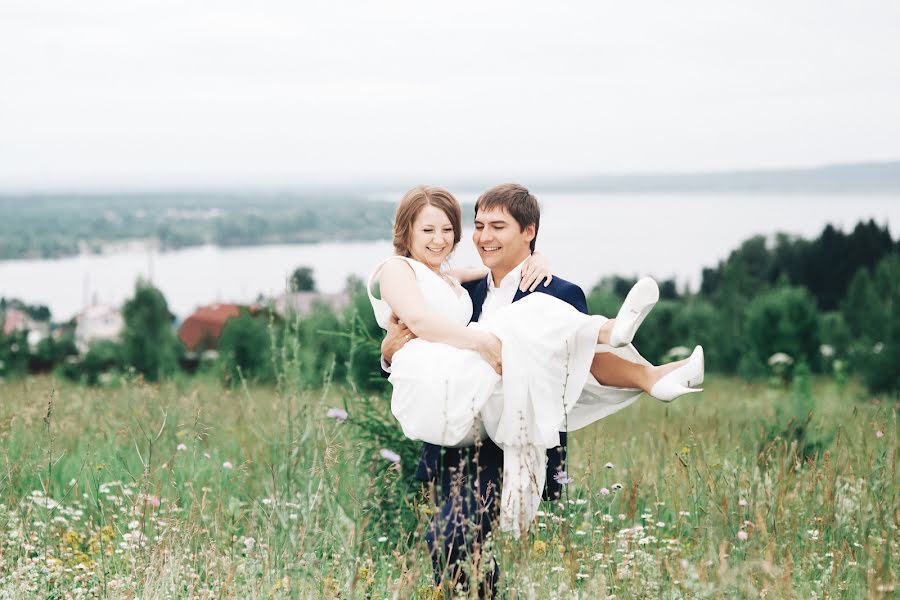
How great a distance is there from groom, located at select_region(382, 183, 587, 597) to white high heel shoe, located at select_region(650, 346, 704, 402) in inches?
16.5

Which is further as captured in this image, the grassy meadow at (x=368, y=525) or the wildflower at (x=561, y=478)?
the wildflower at (x=561, y=478)

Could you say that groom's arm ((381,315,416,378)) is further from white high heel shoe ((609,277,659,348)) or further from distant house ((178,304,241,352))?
distant house ((178,304,241,352))

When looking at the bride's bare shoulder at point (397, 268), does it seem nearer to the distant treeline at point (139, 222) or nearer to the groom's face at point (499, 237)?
the groom's face at point (499, 237)

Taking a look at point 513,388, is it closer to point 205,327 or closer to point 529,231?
point 529,231

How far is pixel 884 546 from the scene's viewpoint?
3379 mm

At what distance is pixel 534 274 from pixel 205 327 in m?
A: 20.4

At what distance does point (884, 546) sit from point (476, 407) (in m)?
1.66

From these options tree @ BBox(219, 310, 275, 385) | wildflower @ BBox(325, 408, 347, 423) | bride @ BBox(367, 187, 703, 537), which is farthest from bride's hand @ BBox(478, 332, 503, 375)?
tree @ BBox(219, 310, 275, 385)

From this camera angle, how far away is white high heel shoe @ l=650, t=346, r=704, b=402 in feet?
11.1

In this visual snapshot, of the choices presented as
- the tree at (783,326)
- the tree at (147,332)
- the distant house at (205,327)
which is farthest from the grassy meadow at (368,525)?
the distant house at (205,327)

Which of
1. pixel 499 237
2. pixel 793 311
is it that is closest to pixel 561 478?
pixel 499 237

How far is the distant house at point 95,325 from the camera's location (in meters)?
23.2

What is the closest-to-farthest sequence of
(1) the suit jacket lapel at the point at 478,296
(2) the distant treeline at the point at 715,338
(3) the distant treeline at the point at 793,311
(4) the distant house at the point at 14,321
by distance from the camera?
(1) the suit jacket lapel at the point at 478,296, (2) the distant treeline at the point at 715,338, (3) the distant treeline at the point at 793,311, (4) the distant house at the point at 14,321

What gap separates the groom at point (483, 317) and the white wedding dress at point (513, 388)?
0.10 m
